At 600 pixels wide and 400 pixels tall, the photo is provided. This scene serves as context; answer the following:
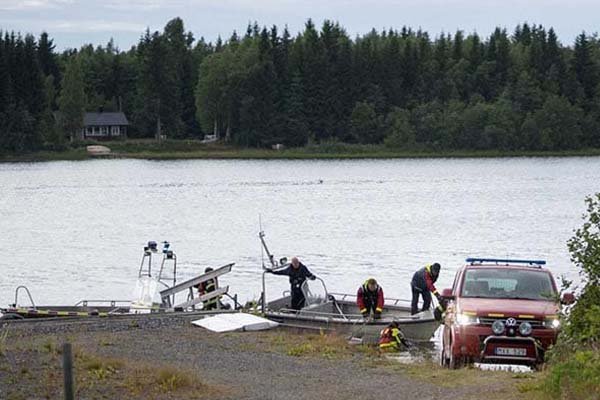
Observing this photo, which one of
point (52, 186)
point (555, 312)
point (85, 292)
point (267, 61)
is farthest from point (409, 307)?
point (267, 61)

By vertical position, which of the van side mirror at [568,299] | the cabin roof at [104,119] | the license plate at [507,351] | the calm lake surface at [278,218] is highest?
the cabin roof at [104,119]

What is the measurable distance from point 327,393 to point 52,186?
82.2 metres

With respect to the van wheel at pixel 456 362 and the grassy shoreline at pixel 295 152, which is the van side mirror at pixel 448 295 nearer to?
the van wheel at pixel 456 362

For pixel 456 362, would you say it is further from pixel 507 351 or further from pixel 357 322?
pixel 357 322

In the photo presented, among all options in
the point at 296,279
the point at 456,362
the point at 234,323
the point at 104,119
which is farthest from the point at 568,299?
the point at 104,119

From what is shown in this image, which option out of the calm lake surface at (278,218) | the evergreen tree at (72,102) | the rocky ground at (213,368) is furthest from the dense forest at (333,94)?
the rocky ground at (213,368)

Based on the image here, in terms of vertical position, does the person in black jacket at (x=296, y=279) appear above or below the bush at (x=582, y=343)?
below

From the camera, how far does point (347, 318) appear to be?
24484 mm

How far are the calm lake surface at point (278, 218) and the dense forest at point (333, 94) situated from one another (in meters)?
9.17

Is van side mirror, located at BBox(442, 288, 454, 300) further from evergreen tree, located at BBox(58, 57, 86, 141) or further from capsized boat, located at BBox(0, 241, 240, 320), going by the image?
evergreen tree, located at BBox(58, 57, 86, 141)

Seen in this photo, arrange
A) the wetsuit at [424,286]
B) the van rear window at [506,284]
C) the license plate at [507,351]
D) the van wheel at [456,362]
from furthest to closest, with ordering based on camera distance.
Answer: the wetsuit at [424,286], the van rear window at [506,284], the van wheel at [456,362], the license plate at [507,351]

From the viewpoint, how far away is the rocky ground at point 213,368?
1535 centimetres

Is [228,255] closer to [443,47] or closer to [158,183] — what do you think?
[158,183]

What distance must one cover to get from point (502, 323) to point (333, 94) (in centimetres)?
12130
